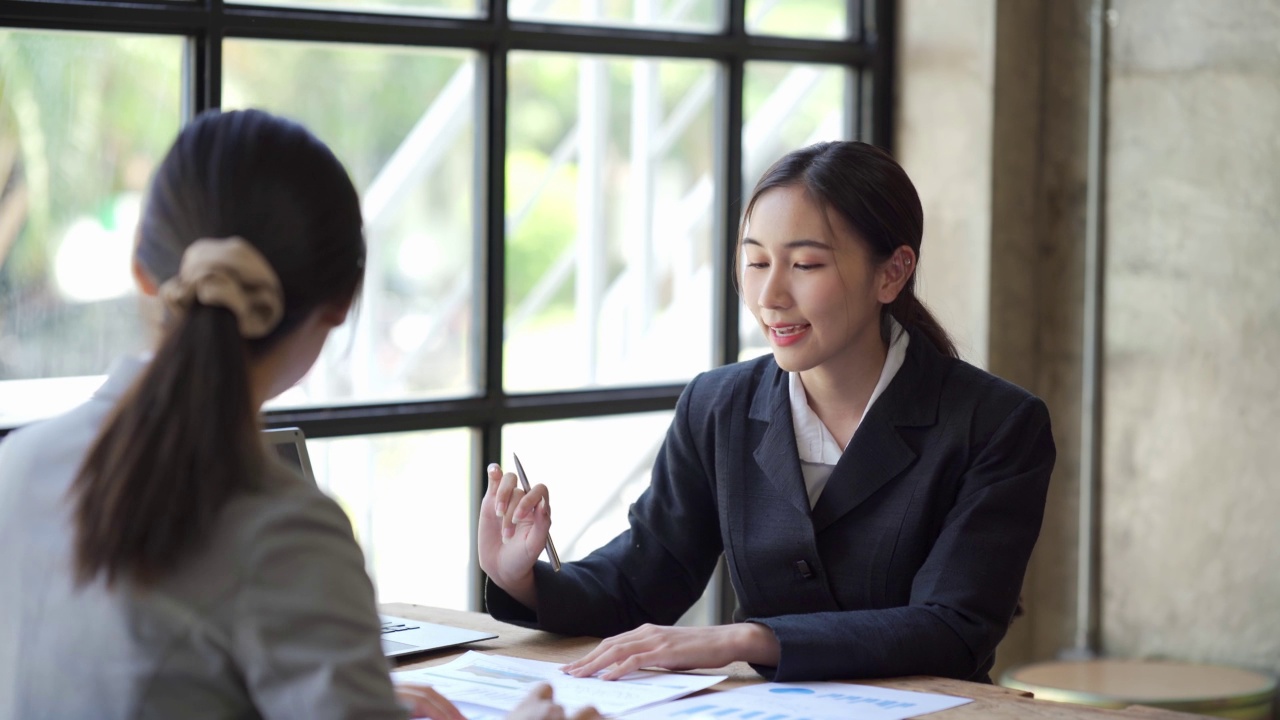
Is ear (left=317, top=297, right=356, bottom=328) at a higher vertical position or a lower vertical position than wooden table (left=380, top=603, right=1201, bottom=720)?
higher

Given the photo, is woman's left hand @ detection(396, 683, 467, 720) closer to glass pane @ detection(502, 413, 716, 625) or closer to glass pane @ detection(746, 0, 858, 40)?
glass pane @ detection(502, 413, 716, 625)

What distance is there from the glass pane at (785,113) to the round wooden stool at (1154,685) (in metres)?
1.04

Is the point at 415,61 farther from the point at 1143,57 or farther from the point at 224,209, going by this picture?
the point at 224,209

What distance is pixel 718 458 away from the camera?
2.22 m

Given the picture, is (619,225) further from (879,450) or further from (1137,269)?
(879,450)

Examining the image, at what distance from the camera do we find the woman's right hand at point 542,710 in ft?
4.05

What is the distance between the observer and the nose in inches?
82.8

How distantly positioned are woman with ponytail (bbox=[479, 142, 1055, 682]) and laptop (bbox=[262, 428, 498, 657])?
0.24 ft

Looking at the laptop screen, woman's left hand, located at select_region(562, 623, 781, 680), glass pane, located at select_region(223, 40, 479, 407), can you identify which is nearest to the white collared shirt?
woman's left hand, located at select_region(562, 623, 781, 680)

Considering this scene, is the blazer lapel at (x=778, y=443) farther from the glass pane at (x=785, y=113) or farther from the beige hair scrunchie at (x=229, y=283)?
the glass pane at (x=785, y=113)

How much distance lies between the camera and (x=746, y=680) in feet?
5.84

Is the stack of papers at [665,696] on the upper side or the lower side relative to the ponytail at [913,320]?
lower

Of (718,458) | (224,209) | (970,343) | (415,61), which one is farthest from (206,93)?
(970,343)

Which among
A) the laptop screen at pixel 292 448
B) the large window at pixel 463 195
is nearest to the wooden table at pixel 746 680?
the laptop screen at pixel 292 448
